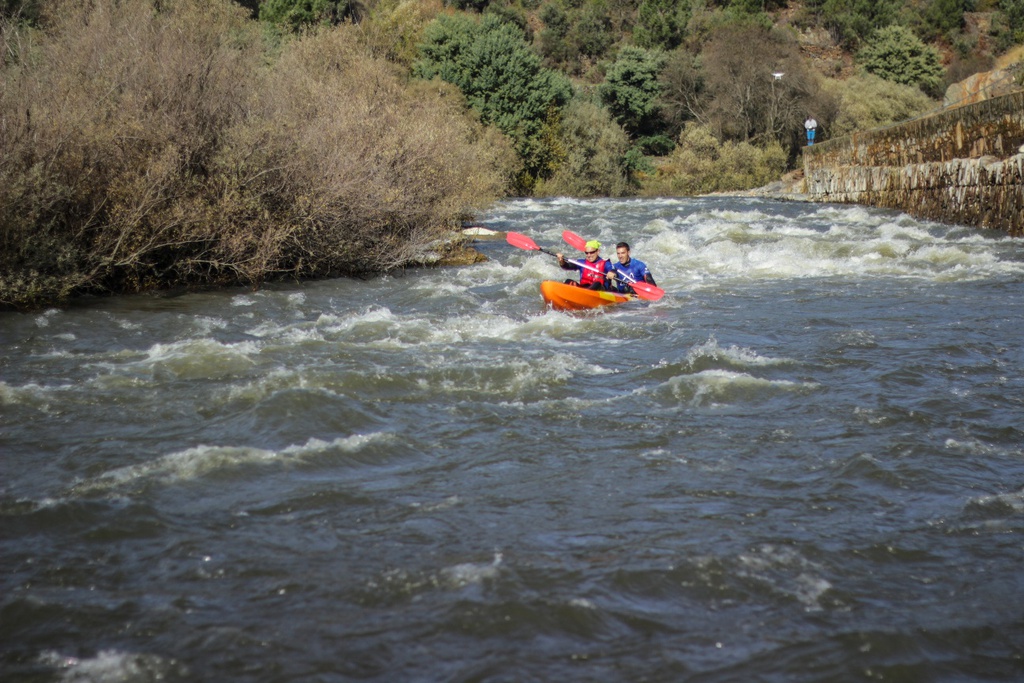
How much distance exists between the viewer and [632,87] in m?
46.5

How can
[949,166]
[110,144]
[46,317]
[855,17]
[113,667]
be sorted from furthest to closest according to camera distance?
[855,17] → [949,166] → [110,144] → [46,317] → [113,667]

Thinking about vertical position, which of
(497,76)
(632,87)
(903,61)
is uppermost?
(903,61)

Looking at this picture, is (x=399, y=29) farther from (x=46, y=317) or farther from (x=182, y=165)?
(x=46, y=317)

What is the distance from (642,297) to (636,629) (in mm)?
8619

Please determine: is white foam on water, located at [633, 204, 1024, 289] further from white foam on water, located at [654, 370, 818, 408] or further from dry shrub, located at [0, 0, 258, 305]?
dry shrub, located at [0, 0, 258, 305]

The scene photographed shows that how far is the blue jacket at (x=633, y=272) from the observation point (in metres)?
12.8

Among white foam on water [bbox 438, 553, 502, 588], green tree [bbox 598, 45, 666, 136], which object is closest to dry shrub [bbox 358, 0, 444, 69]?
green tree [bbox 598, 45, 666, 136]

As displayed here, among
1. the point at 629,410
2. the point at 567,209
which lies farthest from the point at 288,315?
the point at 567,209

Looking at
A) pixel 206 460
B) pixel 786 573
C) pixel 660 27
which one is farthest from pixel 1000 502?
pixel 660 27

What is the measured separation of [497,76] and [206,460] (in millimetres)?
32717

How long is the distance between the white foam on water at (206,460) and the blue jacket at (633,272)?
6.20 m

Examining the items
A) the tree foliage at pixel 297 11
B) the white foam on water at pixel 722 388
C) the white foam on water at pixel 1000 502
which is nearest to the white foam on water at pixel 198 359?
the white foam on water at pixel 722 388

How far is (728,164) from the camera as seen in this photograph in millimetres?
40125

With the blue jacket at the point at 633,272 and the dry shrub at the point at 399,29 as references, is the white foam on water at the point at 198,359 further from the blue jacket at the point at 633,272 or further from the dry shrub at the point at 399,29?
the dry shrub at the point at 399,29
